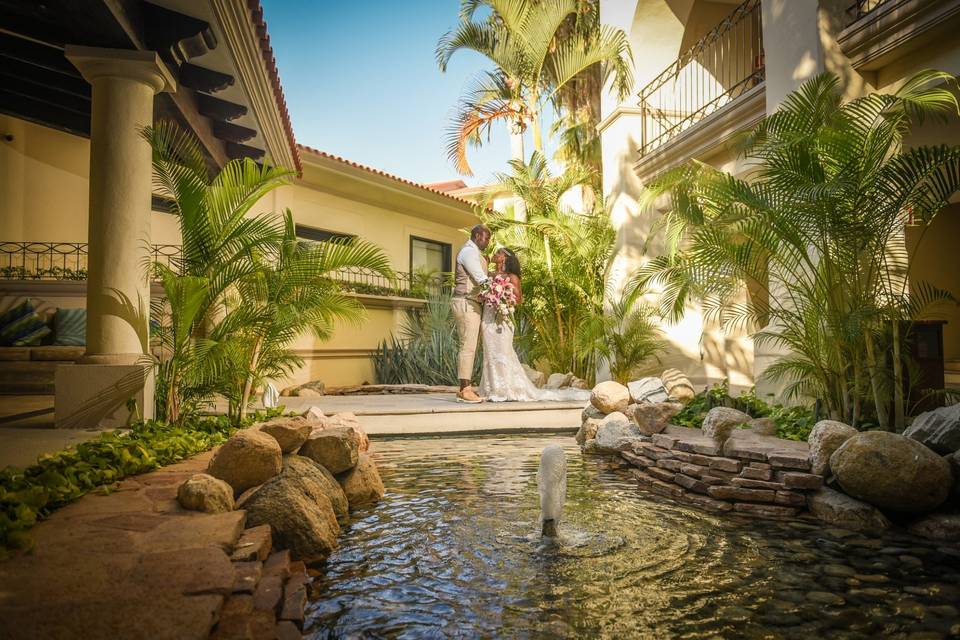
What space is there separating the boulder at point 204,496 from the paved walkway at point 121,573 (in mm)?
61

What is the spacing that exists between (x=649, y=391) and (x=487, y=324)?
9.02 ft

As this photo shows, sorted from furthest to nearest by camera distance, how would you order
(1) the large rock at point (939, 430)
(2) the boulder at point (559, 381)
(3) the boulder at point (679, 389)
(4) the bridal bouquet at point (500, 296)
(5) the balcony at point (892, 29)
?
(2) the boulder at point (559, 381) → (4) the bridal bouquet at point (500, 296) → (3) the boulder at point (679, 389) → (5) the balcony at point (892, 29) → (1) the large rock at point (939, 430)

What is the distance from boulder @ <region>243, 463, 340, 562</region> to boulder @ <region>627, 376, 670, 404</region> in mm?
4691

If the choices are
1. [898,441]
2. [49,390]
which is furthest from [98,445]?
[49,390]

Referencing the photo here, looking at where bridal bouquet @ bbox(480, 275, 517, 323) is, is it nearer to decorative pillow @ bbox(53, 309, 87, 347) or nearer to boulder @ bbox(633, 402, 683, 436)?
boulder @ bbox(633, 402, 683, 436)

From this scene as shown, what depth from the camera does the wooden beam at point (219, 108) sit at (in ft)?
24.7

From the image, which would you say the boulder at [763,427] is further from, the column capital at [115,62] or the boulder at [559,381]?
the column capital at [115,62]

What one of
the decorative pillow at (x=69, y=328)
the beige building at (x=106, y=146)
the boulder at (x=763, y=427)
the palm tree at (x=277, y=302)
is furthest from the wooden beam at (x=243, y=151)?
the boulder at (x=763, y=427)

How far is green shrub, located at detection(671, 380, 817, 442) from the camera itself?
18.4ft

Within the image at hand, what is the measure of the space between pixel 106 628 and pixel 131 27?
16.9 feet

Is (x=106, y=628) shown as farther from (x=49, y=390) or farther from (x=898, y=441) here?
(x=49, y=390)

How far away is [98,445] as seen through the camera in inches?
163

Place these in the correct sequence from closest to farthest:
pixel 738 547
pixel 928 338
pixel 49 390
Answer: pixel 738 547, pixel 928 338, pixel 49 390

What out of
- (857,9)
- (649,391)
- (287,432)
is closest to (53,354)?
(287,432)
